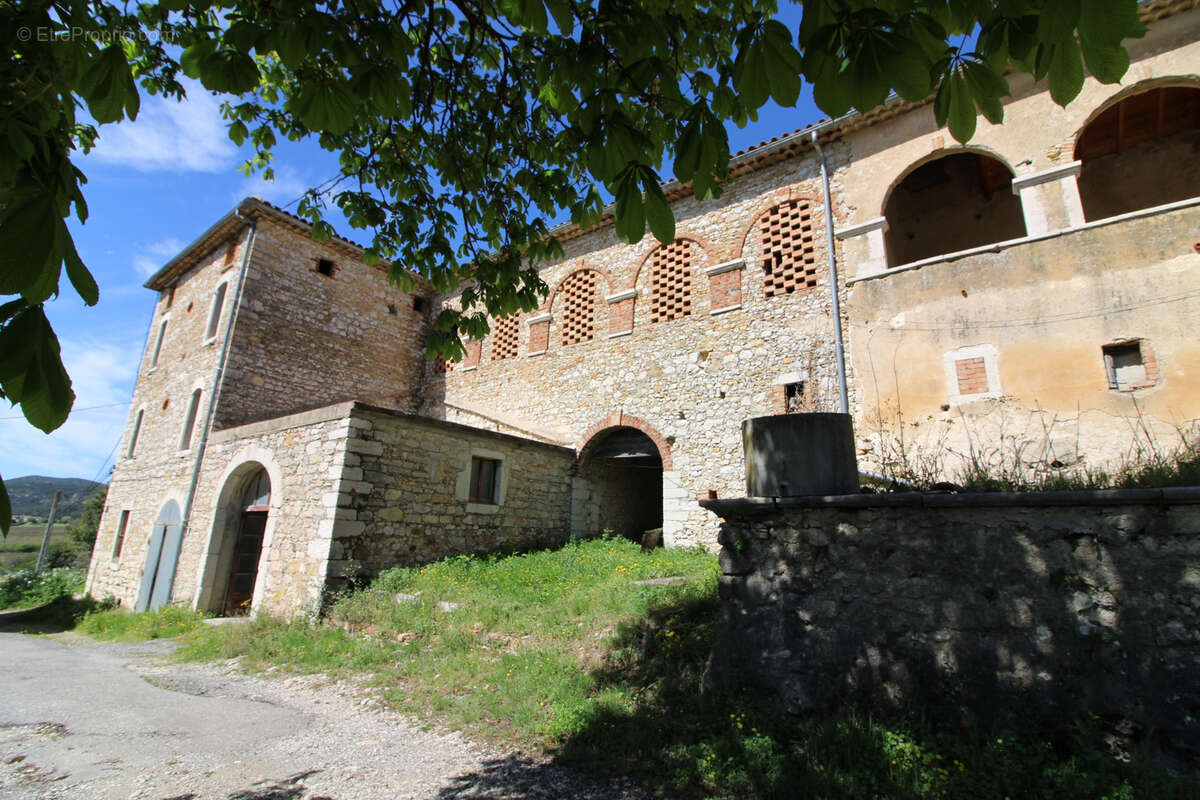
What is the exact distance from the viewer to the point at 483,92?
3738 mm

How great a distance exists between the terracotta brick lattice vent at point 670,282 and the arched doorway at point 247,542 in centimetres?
811

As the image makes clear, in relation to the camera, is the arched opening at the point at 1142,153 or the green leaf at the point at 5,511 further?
the arched opening at the point at 1142,153

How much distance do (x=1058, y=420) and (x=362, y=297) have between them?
14390 mm

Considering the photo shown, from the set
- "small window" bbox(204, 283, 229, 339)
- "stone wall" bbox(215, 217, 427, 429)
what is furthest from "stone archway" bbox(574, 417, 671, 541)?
"small window" bbox(204, 283, 229, 339)

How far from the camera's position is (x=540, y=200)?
3.70 meters

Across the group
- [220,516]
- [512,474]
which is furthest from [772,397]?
[220,516]

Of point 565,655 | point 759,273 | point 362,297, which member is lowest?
point 565,655

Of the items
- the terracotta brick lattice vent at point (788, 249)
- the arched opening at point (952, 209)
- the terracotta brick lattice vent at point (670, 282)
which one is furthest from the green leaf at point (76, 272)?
the arched opening at point (952, 209)

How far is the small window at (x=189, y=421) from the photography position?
1186 cm

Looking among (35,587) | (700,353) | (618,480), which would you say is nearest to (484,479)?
(618,480)

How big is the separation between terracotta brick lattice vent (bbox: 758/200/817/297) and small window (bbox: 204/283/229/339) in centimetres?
1165

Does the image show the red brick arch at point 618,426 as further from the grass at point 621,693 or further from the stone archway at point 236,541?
the stone archway at point 236,541

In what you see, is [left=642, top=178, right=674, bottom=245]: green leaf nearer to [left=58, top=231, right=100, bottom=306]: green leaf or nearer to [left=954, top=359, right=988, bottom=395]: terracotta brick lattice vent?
[left=58, top=231, right=100, bottom=306]: green leaf

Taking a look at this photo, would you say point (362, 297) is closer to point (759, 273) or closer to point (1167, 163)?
point (759, 273)
